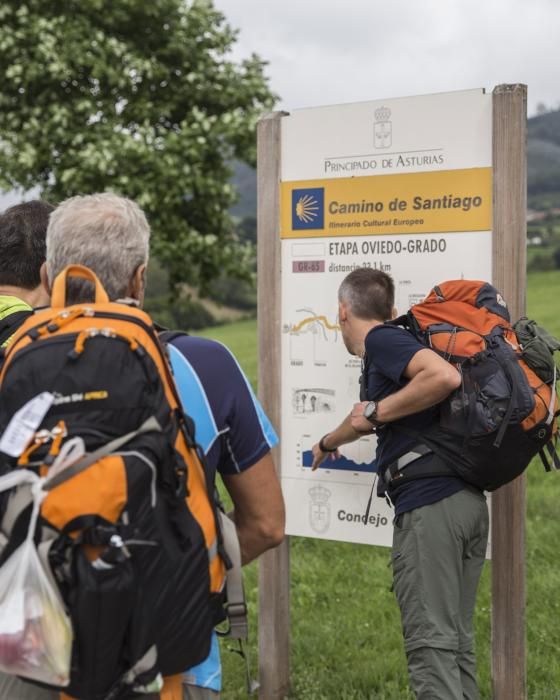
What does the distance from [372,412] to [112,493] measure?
6.29 feet

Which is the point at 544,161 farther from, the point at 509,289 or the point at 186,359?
the point at 186,359

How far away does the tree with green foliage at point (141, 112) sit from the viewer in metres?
15.5

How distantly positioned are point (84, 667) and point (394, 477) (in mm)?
1992

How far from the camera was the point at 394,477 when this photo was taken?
3.97 meters

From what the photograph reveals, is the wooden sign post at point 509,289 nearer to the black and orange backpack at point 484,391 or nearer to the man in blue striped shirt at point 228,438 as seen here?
the black and orange backpack at point 484,391

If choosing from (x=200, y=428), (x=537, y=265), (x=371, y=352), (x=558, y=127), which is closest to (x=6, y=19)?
(x=371, y=352)

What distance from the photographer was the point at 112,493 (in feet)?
7.20

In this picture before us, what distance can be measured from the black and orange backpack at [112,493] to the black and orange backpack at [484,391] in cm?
158

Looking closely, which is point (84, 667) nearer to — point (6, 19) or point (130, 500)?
point (130, 500)

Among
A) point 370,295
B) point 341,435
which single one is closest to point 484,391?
point 370,295

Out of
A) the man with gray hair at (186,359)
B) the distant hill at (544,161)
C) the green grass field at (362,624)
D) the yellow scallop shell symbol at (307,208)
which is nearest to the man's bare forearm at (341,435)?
the yellow scallop shell symbol at (307,208)

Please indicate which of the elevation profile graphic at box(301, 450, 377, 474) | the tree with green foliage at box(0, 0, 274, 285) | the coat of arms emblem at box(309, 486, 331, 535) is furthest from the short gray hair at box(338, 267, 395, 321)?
the tree with green foliage at box(0, 0, 274, 285)

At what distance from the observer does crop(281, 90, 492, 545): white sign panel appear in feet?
14.5

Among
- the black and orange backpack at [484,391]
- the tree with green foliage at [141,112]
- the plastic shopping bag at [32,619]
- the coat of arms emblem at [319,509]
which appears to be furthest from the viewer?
the tree with green foliage at [141,112]
